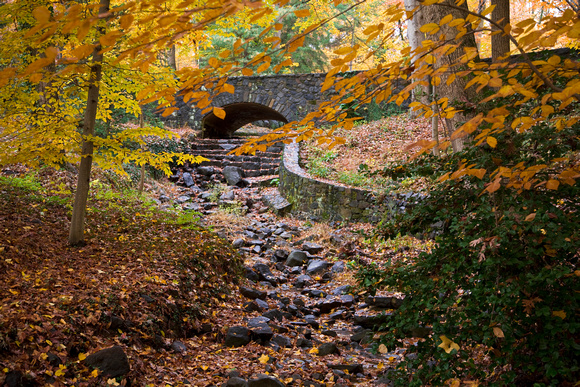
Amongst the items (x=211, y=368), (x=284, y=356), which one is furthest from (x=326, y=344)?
(x=211, y=368)

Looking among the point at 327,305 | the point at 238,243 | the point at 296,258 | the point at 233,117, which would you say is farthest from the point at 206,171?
the point at 327,305

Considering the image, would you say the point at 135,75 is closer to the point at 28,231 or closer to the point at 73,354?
the point at 28,231

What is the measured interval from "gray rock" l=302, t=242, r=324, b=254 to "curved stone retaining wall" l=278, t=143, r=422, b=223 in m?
1.20

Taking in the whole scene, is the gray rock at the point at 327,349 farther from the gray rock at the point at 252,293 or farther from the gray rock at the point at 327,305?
the gray rock at the point at 252,293

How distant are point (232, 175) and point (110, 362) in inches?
396

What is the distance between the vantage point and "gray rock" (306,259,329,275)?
6.29m

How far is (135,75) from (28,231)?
2.19 metres

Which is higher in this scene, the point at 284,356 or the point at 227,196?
the point at 227,196

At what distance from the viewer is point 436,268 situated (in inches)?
105

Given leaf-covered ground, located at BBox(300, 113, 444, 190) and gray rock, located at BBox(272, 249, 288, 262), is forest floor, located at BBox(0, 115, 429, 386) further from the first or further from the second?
leaf-covered ground, located at BBox(300, 113, 444, 190)

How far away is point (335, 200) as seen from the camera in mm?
8500

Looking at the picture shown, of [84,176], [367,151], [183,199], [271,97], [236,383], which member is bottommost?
[236,383]

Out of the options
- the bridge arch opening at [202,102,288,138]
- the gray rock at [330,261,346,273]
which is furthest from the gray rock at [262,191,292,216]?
the bridge arch opening at [202,102,288,138]

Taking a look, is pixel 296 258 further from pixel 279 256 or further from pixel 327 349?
pixel 327 349
